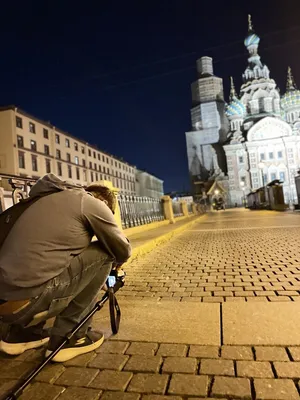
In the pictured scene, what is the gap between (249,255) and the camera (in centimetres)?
630

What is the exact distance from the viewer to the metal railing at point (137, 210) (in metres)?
10.5

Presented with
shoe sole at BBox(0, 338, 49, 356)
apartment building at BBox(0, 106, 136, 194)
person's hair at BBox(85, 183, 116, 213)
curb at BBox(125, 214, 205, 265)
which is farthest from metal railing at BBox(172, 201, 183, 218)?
shoe sole at BBox(0, 338, 49, 356)

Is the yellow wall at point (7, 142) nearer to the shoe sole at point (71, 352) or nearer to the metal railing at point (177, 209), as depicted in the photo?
the metal railing at point (177, 209)

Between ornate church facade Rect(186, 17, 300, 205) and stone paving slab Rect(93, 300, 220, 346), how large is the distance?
206ft

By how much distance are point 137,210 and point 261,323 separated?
9353mm

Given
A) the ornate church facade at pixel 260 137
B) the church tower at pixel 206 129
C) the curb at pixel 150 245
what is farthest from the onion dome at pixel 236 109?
the curb at pixel 150 245

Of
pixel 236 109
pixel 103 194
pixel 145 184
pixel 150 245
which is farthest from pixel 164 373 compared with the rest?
pixel 145 184

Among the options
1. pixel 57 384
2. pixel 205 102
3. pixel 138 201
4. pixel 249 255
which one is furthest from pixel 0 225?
pixel 205 102

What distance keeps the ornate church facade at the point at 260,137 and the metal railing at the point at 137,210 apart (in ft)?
172

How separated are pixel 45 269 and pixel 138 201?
10.1m

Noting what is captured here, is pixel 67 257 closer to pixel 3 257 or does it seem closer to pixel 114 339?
pixel 3 257

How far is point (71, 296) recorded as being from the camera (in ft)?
7.48

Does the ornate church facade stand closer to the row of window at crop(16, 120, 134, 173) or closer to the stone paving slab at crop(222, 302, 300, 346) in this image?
the row of window at crop(16, 120, 134, 173)

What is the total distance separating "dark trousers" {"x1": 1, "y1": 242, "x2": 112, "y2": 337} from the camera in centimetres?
211
